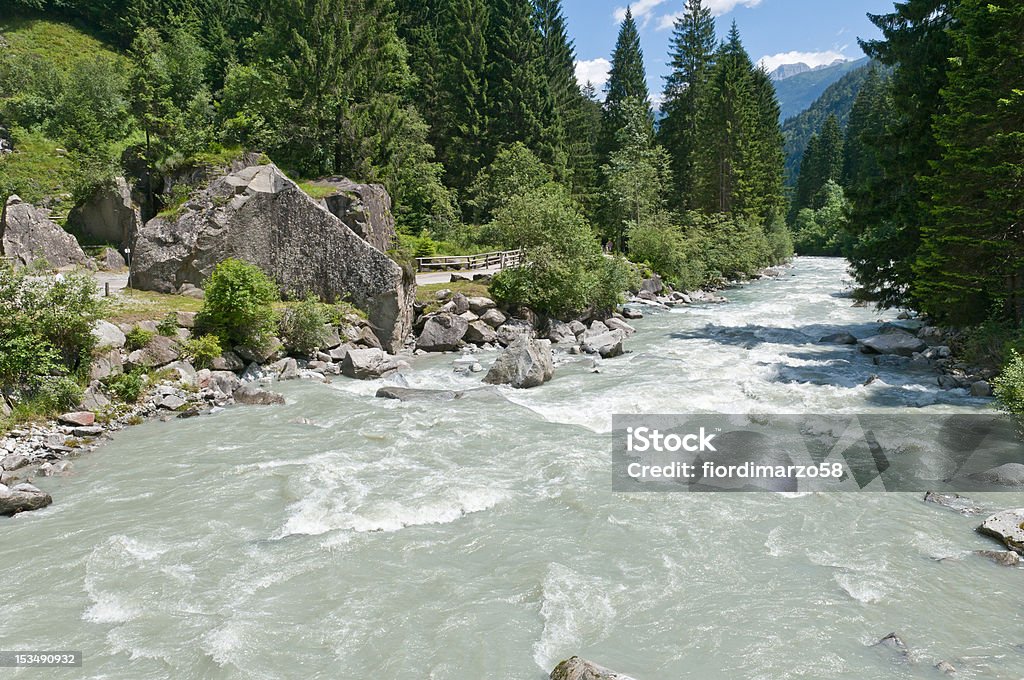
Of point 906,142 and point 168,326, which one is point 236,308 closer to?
point 168,326

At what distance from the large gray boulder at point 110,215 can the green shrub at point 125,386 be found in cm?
1861

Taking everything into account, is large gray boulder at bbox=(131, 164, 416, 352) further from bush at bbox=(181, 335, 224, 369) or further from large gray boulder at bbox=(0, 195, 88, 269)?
large gray boulder at bbox=(0, 195, 88, 269)

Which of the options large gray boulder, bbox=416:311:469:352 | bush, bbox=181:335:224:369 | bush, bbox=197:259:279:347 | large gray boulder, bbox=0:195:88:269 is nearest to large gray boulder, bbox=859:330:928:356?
large gray boulder, bbox=416:311:469:352

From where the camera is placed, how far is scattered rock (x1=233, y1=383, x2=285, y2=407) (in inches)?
679

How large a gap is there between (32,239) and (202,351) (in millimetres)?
15495

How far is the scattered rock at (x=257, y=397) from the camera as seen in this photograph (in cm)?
1725

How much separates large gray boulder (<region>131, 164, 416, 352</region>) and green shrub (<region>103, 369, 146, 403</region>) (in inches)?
308

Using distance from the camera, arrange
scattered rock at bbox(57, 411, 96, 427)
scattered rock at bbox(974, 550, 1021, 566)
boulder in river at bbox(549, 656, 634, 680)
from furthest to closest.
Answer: scattered rock at bbox(57, 411, 96, 427) < scattered rock at bbox(974, 550, 1021, 566) < boulder in river at bbox(549, 656, 634, 680)

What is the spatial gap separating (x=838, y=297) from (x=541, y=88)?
2870 cm

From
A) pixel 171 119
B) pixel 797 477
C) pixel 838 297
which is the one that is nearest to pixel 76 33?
pixel 171 119

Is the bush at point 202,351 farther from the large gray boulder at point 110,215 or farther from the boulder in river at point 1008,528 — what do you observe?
the boulder in river at point 1008,528

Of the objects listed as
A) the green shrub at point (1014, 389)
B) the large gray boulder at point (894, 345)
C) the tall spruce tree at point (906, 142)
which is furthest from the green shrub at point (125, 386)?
the tall spruce tree at point (906, 142)

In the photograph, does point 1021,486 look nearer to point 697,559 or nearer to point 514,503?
point 697,559

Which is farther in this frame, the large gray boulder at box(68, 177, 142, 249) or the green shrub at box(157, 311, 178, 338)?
the large gray boulder at box(68, 177, 142, 249)
